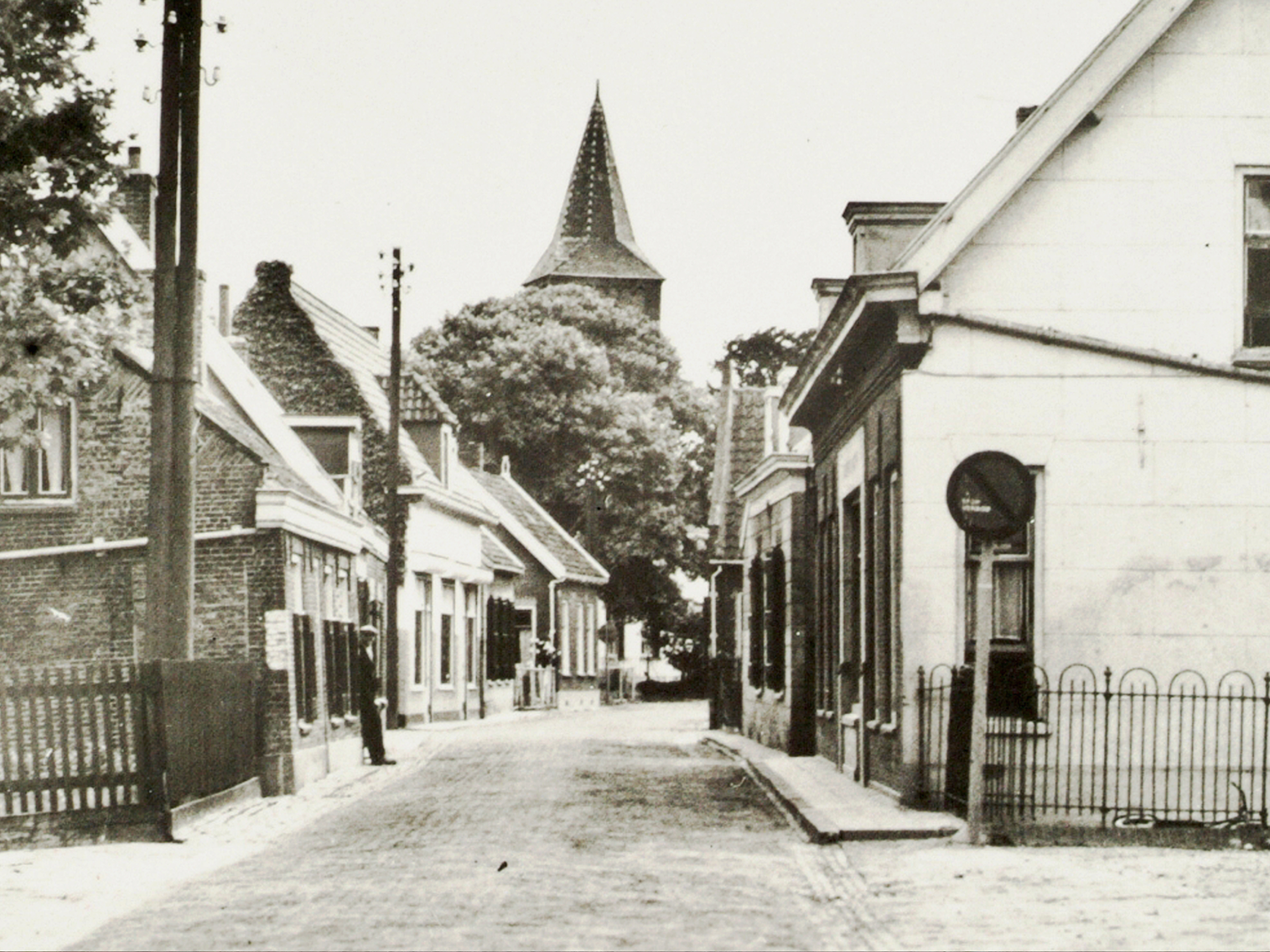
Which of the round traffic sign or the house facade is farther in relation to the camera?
the house facade

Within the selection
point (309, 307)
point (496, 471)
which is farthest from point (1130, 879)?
point (496, 471)

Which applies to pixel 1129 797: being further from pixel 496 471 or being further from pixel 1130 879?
pixel 496 471

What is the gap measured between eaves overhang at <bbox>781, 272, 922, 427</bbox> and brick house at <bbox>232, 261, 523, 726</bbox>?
1170 centimetres

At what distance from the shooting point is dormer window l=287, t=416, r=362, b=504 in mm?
29719

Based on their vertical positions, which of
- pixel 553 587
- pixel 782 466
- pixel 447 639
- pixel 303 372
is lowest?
pixel 447 639

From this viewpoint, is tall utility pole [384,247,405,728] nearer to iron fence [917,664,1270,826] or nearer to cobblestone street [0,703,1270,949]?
cobblestone street [0,703,1270,949]

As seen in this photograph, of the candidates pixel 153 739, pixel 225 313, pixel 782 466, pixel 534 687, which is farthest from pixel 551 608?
pixel 153 739

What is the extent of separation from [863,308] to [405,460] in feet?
67.7

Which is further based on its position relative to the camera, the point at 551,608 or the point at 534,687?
the point at 551,608

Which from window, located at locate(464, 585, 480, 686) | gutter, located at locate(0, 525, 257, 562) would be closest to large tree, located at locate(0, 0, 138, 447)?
gutter, located at locate(0, 525, 257, 562)

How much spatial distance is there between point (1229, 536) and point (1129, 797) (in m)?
2.39

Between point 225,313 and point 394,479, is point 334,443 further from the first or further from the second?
point 225,313

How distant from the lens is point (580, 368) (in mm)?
62906

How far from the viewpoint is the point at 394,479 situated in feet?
105
